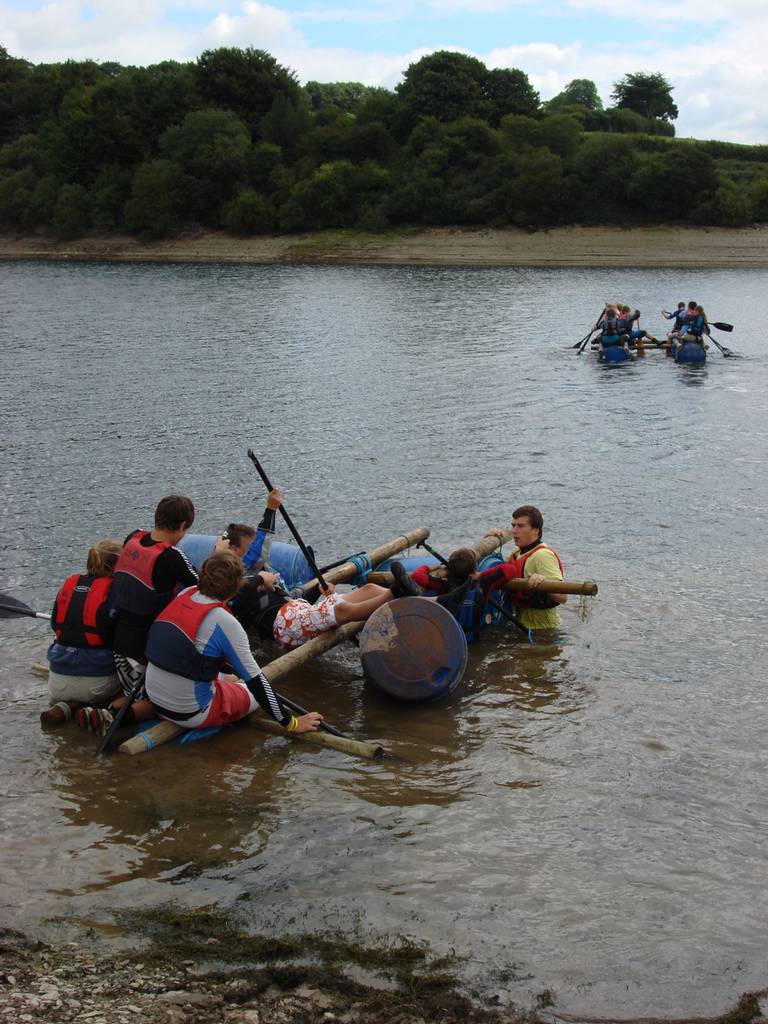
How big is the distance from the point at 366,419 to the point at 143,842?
16838 mm

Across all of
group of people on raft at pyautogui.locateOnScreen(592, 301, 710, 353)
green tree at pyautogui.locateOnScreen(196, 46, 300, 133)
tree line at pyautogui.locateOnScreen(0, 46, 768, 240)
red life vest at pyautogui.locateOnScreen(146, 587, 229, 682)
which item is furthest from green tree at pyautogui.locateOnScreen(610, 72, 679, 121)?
red life vest at pyautogui.locateOnScreen(146, 587, 229, 682)

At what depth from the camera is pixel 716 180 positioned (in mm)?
Answer: 72875

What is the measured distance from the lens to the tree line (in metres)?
74.5

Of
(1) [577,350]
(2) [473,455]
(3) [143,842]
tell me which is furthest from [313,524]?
(1) [577,350]

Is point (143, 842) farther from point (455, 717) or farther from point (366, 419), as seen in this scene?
point (366, 419)

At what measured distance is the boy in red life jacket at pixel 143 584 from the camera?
8016 mm

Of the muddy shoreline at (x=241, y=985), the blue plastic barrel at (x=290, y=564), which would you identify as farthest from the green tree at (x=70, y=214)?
the muddy shoreline at (x=241, y=985)

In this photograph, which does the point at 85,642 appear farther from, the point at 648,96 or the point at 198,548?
the point at 648,96

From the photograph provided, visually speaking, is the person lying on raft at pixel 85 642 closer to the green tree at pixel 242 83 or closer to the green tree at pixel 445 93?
the green tree at pixel 445 93

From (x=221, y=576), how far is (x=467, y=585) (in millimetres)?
3152

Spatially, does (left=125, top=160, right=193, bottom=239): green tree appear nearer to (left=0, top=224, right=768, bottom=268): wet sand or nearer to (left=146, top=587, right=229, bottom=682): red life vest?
(left=0, top=224, right=768, bottom=268): wet sand

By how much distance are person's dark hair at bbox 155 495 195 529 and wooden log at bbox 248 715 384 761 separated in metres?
1.73

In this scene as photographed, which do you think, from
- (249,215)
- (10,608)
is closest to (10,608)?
(10,608)

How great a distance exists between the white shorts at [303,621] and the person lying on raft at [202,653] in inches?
68.3
